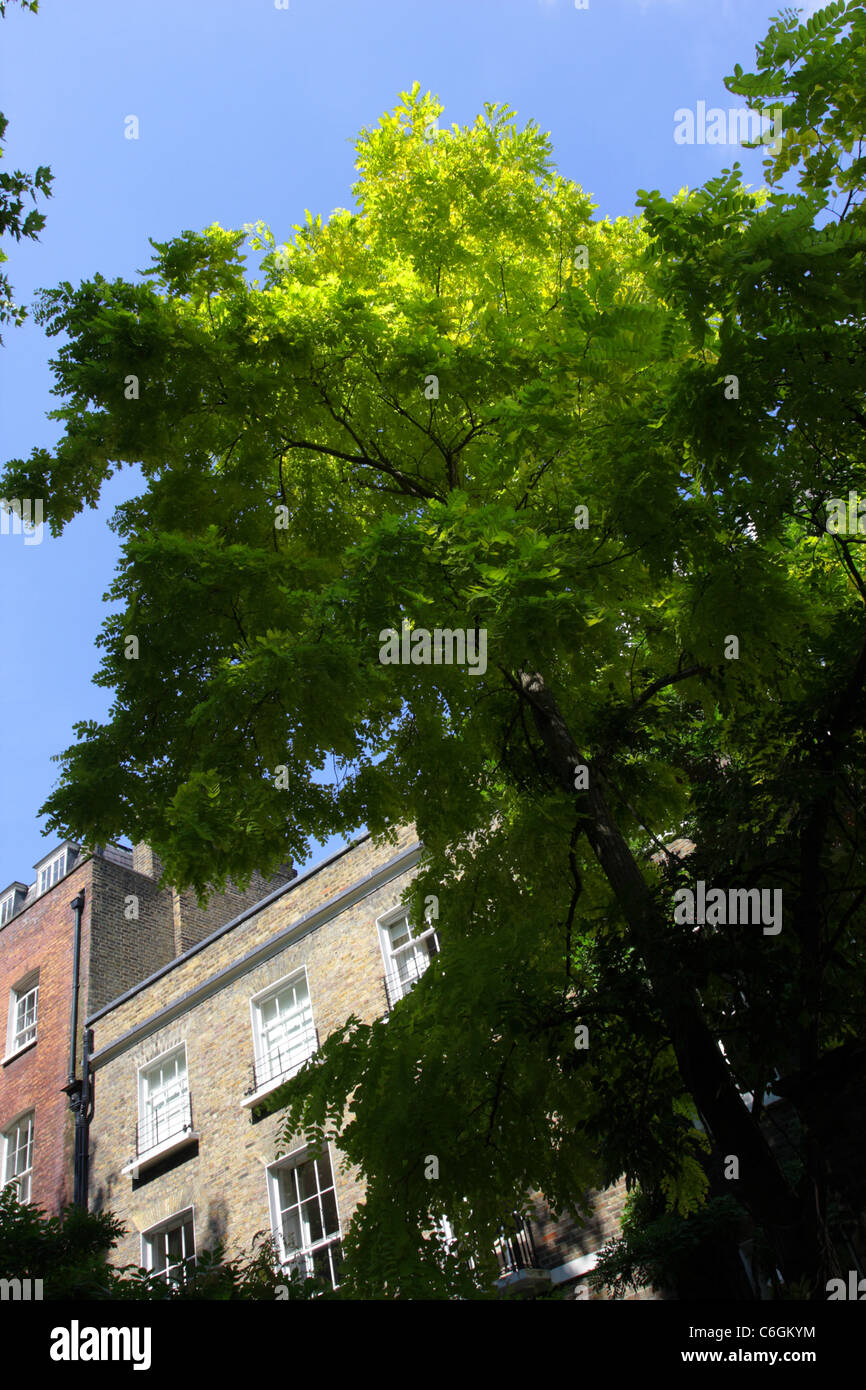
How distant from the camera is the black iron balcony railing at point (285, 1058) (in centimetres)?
1764

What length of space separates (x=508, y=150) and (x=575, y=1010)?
30.8ft

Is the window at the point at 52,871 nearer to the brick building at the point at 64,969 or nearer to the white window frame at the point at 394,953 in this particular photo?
the brick building at the point at 64,969

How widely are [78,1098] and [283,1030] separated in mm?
6308

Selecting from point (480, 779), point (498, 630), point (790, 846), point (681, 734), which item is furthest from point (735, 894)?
point (681, 734)

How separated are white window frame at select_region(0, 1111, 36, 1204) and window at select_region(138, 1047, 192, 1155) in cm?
390

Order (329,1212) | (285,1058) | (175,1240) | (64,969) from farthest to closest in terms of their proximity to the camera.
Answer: (64,969), (175,1240), (285,1058), (329,1212)

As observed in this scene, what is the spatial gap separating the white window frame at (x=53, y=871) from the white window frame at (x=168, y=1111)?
308 inches

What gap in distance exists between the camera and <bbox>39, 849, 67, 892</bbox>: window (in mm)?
26859

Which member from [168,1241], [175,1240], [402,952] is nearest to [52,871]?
[168,1241]

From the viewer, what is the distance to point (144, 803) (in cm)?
754

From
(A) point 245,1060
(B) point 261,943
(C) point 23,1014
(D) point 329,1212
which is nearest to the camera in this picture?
(D) point 329,1212

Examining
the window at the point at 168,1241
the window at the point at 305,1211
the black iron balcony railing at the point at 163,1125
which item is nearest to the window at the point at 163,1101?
the black iron balcony railing at the point at 163,1125

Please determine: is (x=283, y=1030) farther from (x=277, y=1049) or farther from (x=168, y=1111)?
(x=168, y=1111)

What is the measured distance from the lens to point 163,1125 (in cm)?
1961
